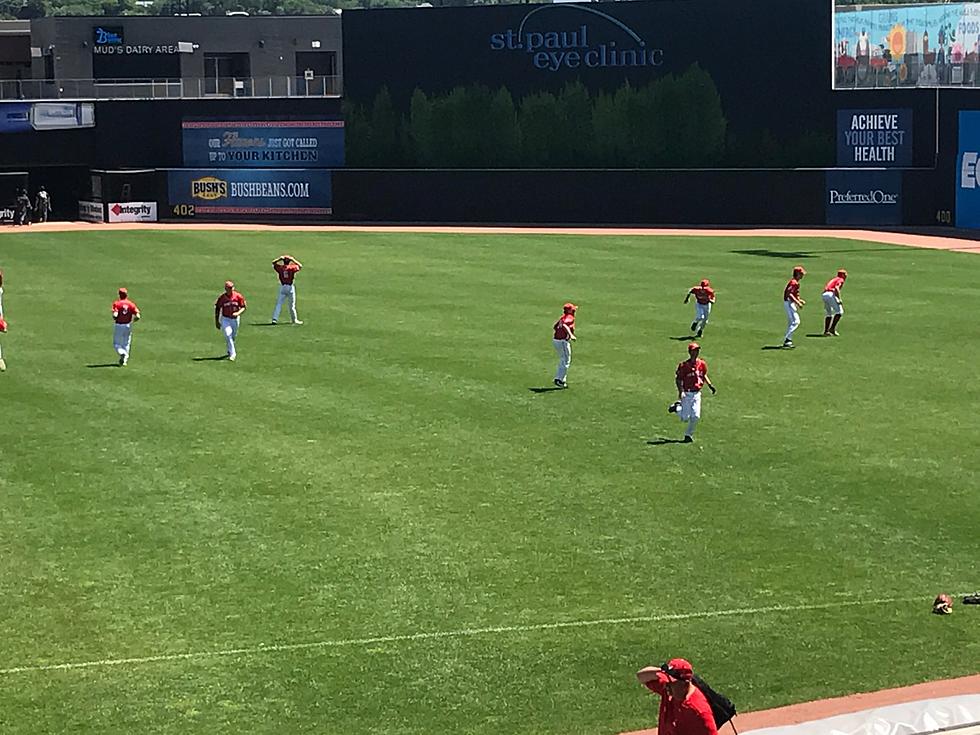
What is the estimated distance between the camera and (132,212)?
67.9m

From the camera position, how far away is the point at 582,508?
20.1 metres

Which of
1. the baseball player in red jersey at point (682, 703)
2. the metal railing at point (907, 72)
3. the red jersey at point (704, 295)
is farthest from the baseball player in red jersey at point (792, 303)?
the metal railing at point (907, 72)

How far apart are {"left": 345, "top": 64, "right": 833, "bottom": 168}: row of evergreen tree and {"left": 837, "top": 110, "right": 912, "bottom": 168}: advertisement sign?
0.88 m

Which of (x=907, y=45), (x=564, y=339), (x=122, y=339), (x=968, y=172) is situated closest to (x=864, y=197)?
(x=968, y=172)

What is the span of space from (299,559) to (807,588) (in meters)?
5.74

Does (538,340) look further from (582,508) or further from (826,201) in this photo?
(826,201)

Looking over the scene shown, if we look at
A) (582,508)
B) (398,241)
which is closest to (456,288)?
(398,241)

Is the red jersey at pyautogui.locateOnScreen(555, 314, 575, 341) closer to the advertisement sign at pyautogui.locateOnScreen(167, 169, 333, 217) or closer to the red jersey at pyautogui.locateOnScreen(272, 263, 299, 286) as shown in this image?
the red jersey at pyautogui.locateOnScreen(272, 263, 299, 286)

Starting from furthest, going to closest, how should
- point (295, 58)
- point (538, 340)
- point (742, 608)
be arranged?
point (295, 58) → point (538, 340) → point (742, 608)

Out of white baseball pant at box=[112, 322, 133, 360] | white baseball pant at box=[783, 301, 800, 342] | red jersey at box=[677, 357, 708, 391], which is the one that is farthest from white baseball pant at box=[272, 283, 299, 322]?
red jersey at box=[677, 357, 708, 391]

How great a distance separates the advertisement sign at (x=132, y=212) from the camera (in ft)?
222

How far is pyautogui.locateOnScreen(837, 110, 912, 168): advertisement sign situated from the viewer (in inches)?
2377

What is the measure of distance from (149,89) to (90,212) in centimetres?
645

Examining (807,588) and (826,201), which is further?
(826,201)
